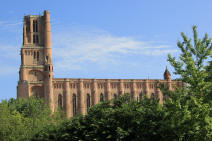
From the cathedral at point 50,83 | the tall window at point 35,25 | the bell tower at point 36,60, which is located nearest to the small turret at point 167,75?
the cathedral at point 50,83

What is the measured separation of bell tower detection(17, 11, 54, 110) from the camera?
113500 millimetres

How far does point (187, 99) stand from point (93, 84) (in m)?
82.6

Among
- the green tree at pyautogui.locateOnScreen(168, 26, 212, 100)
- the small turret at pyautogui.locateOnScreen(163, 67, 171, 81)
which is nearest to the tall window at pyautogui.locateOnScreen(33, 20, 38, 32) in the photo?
the small turret at pyautogui.locateOnScreen(163, 67, 171, 81)

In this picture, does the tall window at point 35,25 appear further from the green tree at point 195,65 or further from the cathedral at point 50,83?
the green tree at point 195,65

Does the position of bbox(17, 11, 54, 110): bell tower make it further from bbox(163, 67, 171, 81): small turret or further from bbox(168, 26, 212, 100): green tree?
bbox(168, 26, 212, 100): green tree

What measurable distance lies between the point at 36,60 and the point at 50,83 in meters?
9.15

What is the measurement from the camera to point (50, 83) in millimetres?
113875

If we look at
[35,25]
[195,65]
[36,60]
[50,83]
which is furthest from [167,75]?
[195,65]

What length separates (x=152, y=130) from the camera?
4225 cm

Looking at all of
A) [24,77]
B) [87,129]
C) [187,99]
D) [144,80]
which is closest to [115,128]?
[87,129]

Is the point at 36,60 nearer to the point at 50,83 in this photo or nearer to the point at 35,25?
the point at 50,83

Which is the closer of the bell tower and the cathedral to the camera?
the bell tower

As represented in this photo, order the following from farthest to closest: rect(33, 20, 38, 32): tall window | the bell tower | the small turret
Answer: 1. the small turret
2. rect(33, 20, 38, 32): tall window
3. the bell tower

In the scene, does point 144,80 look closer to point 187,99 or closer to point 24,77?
point 24,77
